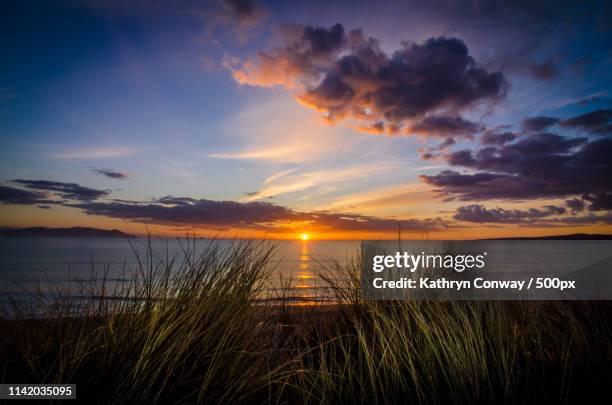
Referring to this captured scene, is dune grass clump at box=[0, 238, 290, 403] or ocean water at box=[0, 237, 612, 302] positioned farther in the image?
ocean water at box=[0, 237, 612, 302]

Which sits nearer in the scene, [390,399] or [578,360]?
[390,399]

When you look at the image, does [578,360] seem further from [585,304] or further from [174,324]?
[174,324]

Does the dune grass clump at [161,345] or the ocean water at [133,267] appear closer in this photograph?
the dune grass clump at [161,345]

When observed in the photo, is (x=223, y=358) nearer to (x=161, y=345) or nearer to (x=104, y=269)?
(x=161, y=345)

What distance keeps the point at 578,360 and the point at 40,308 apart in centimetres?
505

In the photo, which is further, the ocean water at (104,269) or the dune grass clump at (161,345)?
the ocean water at (104,269)

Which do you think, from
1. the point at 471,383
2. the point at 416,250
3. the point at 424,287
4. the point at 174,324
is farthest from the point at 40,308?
the point at 416,250

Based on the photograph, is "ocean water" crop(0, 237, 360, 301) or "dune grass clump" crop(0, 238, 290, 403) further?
"ocean water" crop(0, 237, 360, 301)

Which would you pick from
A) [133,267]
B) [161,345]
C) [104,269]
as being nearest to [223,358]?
[161,345]

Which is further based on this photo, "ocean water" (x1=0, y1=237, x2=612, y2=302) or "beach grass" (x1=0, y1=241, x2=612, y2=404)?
"ocean water" (x1=0, y1=237, x2=612, y2=302)

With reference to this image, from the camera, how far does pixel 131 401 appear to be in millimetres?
2283

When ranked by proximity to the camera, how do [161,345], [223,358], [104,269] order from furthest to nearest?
[104,269], [223,358], [161,345]

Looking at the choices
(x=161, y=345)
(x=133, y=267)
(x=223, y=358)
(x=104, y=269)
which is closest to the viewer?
(x=161, y=345)

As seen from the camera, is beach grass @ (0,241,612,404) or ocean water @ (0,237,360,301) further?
ocean water @ (0,237,360,301)
